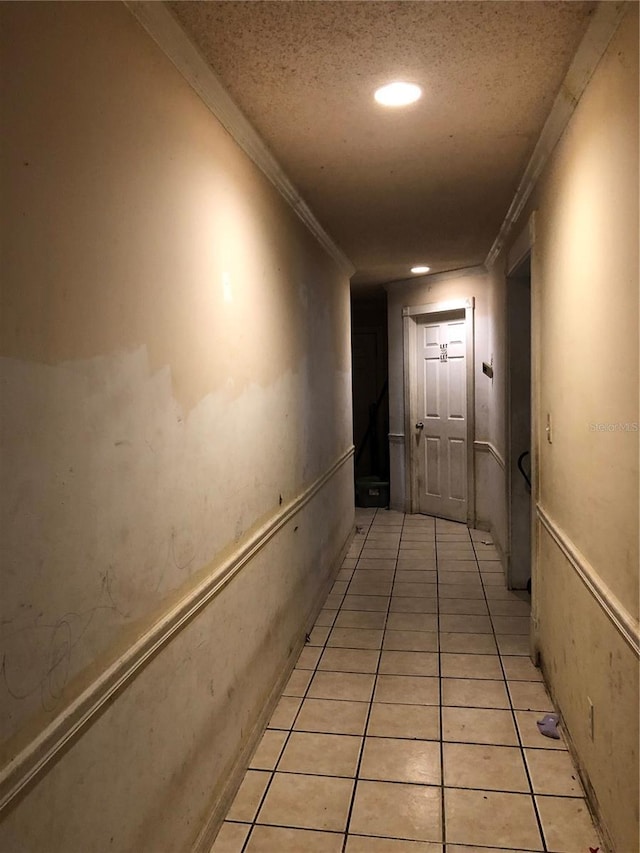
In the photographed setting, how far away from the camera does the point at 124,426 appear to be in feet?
4.95

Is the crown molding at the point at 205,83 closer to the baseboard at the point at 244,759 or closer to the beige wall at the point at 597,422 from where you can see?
the beige wall at the point at 597,422

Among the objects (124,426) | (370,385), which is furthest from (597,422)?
(370,385)

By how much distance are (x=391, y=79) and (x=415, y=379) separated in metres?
4.64

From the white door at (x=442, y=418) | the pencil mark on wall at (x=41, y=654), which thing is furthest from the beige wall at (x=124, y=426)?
the white door at (x=442, y=418)

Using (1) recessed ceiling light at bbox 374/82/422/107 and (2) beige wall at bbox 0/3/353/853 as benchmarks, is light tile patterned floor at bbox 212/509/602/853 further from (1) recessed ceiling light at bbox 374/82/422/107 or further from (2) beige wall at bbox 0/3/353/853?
(1) recessed ceiling light at bbox 374/82/422/107

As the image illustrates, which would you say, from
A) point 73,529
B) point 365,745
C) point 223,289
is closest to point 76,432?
point 73,529

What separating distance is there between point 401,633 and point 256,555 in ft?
4.70

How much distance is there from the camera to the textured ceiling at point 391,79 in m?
1.71

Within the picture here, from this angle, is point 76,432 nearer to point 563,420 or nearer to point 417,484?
point 563,420

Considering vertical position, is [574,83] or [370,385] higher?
[574,83]

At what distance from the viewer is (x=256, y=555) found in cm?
257

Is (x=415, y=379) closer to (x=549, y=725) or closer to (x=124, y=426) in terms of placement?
(x=549, y=725)

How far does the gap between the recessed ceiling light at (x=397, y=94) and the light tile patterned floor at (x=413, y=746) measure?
2.46 m

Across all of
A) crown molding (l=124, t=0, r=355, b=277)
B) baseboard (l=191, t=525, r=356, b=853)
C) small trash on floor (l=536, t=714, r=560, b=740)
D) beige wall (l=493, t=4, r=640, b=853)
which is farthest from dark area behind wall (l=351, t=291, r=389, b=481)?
small trash on floor (l=536, t=714, r=560, b=740)
